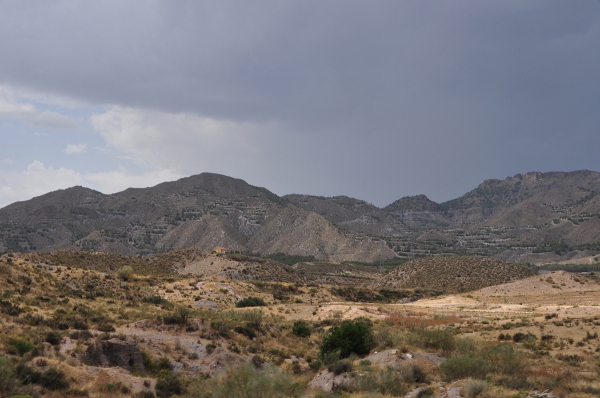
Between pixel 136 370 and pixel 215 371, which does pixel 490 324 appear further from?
pixel 136 370

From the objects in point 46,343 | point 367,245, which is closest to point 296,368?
point 46,343

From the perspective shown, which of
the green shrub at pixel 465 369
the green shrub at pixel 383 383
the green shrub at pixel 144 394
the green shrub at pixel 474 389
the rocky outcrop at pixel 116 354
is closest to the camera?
the green shrub at pixel 474 389

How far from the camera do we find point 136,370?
23.3 m

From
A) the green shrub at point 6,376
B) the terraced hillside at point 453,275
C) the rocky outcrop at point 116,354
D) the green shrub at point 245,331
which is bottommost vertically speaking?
the terraced hillside at point 453,275

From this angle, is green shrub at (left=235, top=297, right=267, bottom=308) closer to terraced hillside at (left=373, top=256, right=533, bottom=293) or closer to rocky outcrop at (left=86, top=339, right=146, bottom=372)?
rocky outcrop at (left=86, top=339, right=146, bottom=372)

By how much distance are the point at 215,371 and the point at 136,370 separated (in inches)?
136

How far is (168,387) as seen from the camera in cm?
2058

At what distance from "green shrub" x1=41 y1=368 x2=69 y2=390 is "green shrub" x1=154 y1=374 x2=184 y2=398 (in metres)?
3.33

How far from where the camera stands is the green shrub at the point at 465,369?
20484 millimetres

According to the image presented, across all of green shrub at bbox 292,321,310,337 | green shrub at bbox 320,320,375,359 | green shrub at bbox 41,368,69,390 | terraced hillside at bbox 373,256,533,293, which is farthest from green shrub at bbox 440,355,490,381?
terraced hillside at bbox 373,256,533,293

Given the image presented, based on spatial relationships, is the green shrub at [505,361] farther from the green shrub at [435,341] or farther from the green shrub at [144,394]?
the green shrub at [144,394]

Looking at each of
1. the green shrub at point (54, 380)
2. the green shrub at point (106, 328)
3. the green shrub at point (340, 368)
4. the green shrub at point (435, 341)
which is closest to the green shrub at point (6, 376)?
the green shrub at point (54, 380)

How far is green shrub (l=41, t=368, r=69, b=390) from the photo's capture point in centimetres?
1831

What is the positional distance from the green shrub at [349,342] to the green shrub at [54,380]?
13209 millimetres
